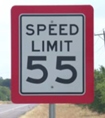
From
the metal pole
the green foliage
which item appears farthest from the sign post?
the green foliage

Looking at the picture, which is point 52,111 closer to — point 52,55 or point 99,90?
point 52,55

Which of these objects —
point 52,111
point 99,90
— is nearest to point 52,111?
point 52,111

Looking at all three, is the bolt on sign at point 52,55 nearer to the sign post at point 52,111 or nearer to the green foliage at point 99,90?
the sign post at point 52,111

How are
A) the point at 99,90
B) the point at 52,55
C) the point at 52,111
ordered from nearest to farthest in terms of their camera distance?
1. the point at 52,111
2. the point at 52,55
3. the point at 99,90

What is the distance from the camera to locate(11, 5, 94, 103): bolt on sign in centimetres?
423

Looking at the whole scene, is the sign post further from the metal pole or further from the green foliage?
the green foliage

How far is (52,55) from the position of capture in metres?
4.23

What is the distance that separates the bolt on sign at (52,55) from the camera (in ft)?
13.9

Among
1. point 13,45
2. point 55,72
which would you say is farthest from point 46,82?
point 13,45

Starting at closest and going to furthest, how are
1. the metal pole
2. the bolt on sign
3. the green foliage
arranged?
the metal pole < the bolt on sign < the green foliage

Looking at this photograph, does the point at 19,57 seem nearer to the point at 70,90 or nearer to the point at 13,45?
the point at 13,45

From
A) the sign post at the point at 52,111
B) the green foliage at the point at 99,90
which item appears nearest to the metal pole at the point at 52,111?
the sign post at the point at 52,111

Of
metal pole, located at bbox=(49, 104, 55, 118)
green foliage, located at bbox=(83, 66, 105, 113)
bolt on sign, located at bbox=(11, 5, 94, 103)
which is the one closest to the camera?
metal pole, located at bbox=(49, 104, 55, 118)

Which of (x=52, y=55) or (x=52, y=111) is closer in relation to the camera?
(x=52, y=111)
